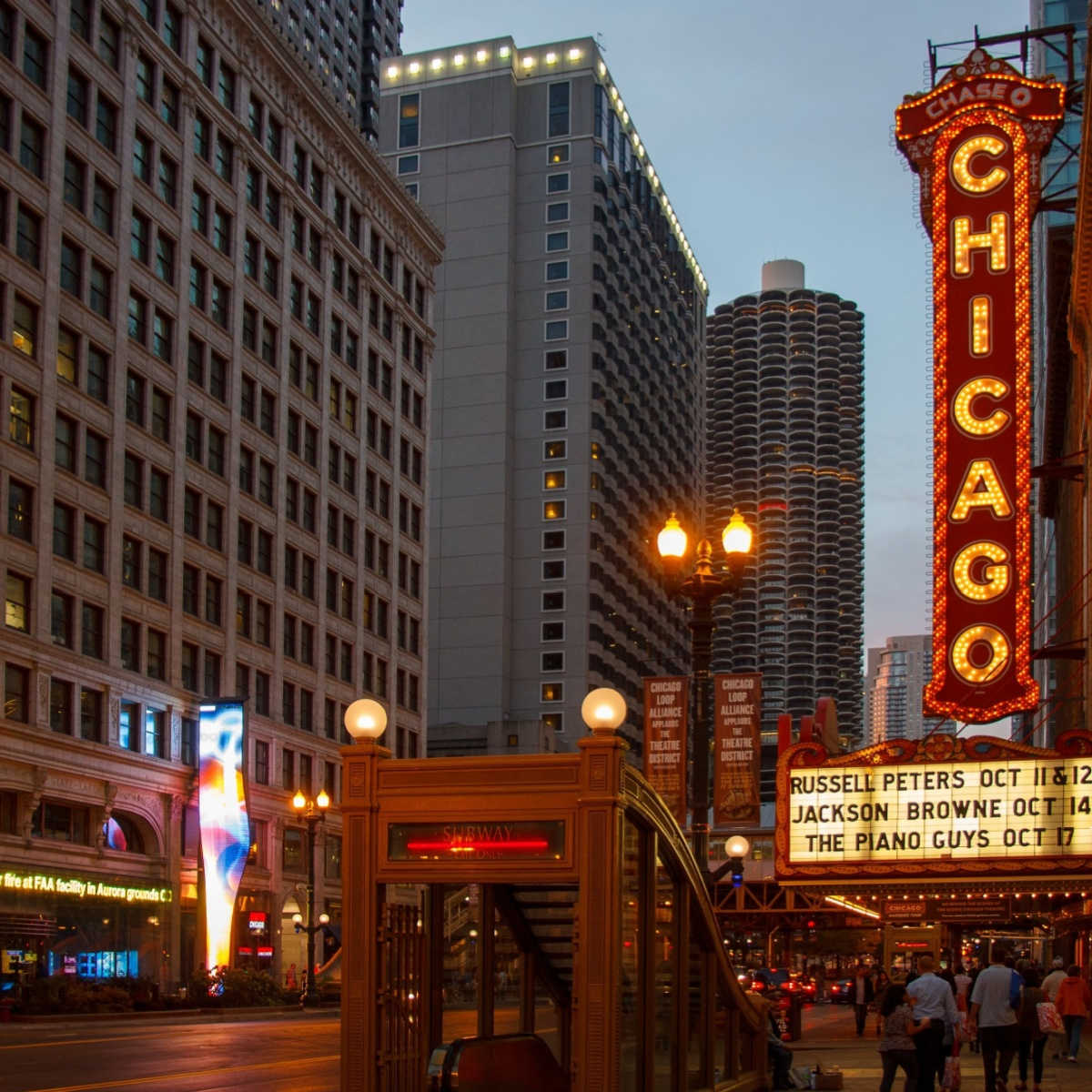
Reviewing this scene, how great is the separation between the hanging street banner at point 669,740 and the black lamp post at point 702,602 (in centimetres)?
618

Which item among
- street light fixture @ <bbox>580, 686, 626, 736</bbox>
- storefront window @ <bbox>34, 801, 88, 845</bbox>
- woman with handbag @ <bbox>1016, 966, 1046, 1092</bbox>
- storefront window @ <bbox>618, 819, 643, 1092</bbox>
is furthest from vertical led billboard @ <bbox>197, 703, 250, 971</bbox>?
street light fixture @ <bbox>580, 686, 626, 736</bbox>

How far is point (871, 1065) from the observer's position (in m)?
29.9

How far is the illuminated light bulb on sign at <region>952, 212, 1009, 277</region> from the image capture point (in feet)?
113

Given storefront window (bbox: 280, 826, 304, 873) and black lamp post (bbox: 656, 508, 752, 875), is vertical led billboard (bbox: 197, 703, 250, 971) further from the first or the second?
black lamp post (bbox: 656, 508, 752, 875)

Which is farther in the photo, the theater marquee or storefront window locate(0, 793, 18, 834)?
storefront window locate(0, 793, 18, 834)

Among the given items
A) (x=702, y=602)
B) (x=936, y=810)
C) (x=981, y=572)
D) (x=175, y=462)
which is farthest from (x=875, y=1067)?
(x=175, y=462)

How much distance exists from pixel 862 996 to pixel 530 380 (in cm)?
9774

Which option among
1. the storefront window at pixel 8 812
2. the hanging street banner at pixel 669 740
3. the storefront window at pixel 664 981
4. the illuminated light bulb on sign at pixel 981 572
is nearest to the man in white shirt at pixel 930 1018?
the storefront window at pixel 664 981

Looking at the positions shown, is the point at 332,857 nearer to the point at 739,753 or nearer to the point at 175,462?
the point at 175,462

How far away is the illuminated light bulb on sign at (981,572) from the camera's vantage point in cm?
3316

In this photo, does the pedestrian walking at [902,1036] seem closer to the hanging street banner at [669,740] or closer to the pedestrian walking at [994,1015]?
the pedestrian walking at [994,1015]

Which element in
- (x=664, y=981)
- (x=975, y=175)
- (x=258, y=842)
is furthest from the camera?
(x=258, y=842)

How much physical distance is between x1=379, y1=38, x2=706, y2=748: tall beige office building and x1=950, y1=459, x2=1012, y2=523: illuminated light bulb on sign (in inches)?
3746

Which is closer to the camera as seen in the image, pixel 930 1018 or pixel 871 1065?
pixel 930 1018
